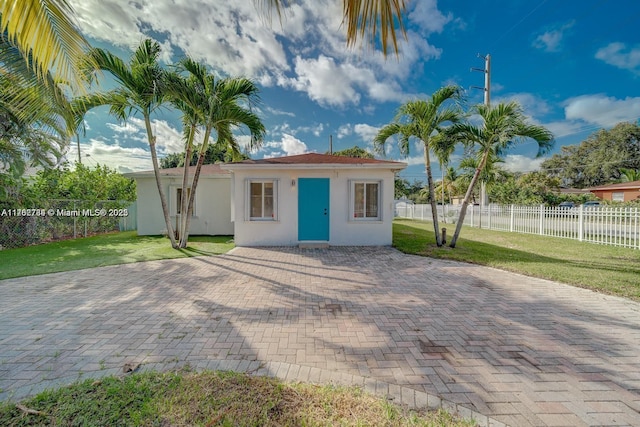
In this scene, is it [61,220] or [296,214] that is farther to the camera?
[61,220]

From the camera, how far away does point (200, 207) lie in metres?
12.0

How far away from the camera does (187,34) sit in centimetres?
717

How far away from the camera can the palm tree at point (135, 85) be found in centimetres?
713

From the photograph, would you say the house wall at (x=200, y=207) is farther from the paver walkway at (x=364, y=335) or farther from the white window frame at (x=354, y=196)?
the paver walkway at (x=364, y=335)

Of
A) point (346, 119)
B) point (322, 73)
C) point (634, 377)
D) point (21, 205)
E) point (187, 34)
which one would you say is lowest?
point (634, 377)

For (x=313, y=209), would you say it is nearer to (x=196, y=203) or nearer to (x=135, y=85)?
(x=196, y=203)

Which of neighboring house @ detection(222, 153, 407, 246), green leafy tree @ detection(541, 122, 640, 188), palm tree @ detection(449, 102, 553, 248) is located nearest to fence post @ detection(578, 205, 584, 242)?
palm tree @ detection(449, 102, 553, 248)

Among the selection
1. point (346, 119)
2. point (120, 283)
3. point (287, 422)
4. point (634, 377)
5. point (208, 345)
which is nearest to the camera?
point (287, 422)

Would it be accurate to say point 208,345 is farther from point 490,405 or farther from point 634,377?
point 634,377

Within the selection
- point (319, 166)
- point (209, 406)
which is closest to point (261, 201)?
point (319, 166)

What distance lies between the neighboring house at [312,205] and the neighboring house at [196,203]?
3.20m

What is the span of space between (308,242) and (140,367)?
23.0 feet

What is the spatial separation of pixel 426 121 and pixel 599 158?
53194 millimetres

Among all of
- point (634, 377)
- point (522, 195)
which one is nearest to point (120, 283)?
point (634, 377)
